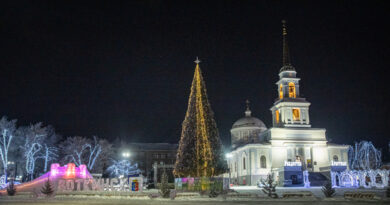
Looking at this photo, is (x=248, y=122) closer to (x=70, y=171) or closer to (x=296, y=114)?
(x=296, y=114)

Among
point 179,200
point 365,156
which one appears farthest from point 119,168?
point 179,200

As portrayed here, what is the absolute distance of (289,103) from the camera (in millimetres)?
66000

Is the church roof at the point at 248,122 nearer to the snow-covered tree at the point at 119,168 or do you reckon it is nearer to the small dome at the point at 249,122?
the small dome at the point at 249,122

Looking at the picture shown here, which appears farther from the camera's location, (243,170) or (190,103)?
(243,170)

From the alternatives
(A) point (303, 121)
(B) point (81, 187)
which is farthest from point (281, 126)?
(B) point (81, 187)

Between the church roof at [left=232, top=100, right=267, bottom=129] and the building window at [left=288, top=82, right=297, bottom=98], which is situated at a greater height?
the building window at [left=288, top=82, right=297, bottom=98]

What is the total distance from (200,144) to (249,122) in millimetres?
50668

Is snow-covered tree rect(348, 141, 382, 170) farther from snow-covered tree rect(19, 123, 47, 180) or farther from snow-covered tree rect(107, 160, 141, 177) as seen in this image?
snow-covered tree rect(19, 123, 47, 180)

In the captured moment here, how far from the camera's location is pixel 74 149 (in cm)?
6222

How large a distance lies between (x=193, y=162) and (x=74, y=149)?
34.7m

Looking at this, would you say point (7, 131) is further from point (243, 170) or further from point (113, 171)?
point (243, 170)

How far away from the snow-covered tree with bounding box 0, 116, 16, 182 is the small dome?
46.8 metres

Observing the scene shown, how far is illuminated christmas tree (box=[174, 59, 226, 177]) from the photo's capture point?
32875 millimetres

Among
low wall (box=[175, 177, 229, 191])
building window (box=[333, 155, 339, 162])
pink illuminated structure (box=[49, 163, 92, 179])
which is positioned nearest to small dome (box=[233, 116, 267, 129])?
building window (box=[333, 155, 339, 162])
